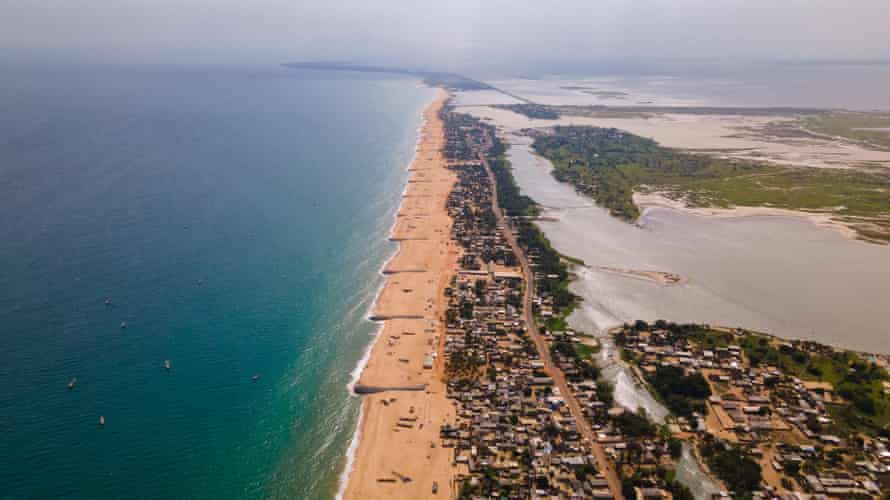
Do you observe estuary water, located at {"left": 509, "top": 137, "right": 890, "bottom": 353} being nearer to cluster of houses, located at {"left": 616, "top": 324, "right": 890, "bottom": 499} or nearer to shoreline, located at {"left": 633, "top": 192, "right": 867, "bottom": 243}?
shoreline, located at {"left": 633, "top": 192, "right": 867, "bottom": 243}

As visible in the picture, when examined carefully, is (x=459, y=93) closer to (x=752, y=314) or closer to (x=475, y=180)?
(x=475, y=180)

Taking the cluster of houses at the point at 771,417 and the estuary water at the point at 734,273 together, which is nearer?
the cluster of houses at the point at 771,417

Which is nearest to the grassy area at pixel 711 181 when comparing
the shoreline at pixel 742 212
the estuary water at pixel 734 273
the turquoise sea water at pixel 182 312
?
the shoreline at pixel 742 212

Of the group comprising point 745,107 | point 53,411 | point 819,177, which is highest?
point 745,107

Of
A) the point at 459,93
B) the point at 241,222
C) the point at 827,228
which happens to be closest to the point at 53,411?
the point at 241,222

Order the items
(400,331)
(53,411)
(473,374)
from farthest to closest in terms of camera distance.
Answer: (400,331) < (473,374) < (53,411)

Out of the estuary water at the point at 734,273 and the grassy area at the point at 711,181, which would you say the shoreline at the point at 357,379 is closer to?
the estuary water at the point at 734,273
